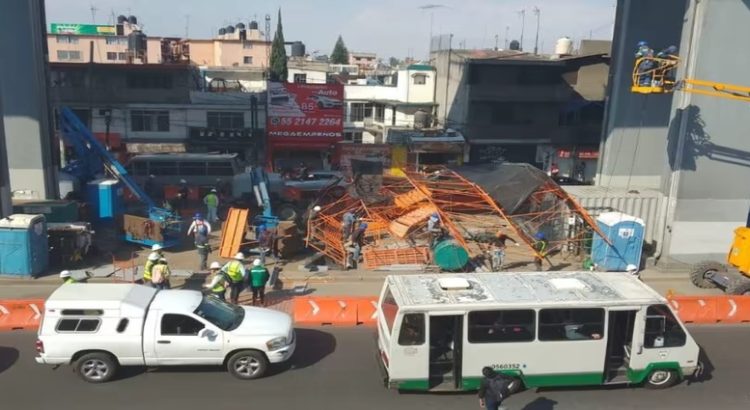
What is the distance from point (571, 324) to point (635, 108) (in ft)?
59.6

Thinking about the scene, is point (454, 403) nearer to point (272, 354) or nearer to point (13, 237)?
point (272, 354)

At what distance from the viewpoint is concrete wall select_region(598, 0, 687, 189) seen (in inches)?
939

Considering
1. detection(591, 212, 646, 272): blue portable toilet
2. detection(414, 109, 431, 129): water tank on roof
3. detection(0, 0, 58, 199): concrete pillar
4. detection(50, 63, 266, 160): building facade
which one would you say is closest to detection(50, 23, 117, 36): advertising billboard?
detection(50, 63, 266, 160): building facade

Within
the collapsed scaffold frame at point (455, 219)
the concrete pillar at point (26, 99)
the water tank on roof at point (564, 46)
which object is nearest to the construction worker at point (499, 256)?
the collapsed scaffold frame at point (455, 219)

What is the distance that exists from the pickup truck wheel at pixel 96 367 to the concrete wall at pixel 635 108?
21.2 meters

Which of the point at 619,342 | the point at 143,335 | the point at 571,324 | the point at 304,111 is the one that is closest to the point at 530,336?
the point at 571,324

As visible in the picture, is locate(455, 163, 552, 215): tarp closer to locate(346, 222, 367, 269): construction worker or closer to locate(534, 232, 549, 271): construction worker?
locate(534, 232, 549, 271): construction worker

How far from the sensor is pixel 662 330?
1039 cm

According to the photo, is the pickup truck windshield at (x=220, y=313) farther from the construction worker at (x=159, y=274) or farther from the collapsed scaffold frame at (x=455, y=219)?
the collapsed scaffold frame at (x=455, y=219)

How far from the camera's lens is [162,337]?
10.5 metres

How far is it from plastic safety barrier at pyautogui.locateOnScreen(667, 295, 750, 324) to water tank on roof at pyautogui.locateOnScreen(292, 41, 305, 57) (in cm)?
6536

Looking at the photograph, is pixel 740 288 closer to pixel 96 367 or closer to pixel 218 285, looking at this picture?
pixel 218 285

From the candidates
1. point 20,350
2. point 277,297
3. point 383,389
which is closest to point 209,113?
point 277,297

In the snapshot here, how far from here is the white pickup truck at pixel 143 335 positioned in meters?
10.3
